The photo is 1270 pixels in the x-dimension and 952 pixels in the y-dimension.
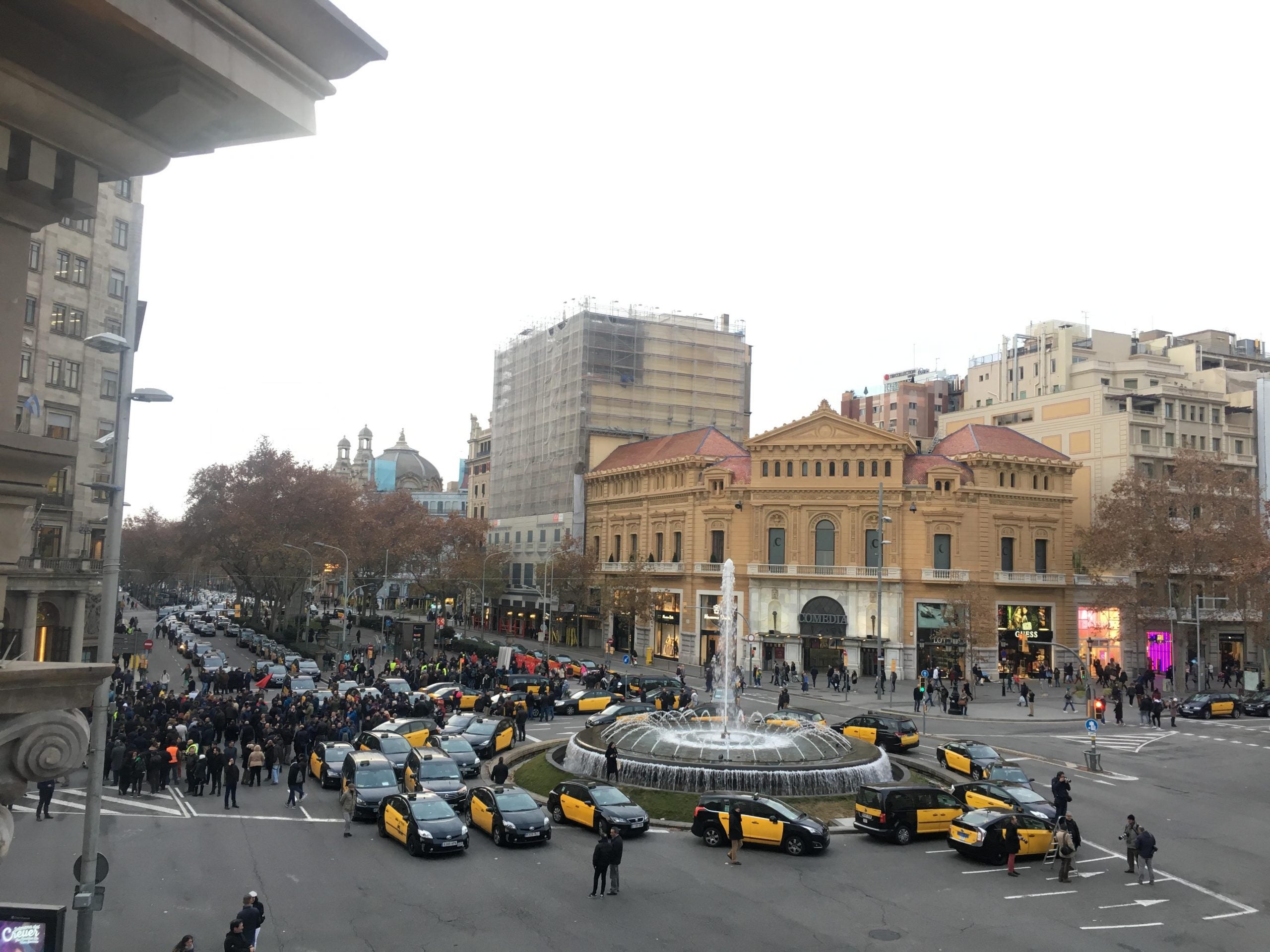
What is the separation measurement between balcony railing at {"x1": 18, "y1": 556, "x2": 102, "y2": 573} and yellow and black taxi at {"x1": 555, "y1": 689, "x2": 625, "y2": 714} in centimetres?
2024

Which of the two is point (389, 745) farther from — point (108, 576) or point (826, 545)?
point (826, 545)

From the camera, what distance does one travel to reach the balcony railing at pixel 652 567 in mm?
72375

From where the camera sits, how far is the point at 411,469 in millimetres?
174125

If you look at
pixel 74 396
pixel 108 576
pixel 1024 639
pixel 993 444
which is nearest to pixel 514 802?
pixel 108 576

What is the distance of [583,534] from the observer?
84750 mm

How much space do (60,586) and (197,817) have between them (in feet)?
79.2

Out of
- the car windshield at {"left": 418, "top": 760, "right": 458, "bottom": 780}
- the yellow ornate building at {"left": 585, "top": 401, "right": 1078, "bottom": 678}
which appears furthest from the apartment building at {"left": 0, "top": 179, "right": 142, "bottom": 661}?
the yellow ornate building at {"left": 585, "top": 401, "right": 1078, "bottom": 678}

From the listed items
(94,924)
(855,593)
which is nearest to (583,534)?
(855,593)

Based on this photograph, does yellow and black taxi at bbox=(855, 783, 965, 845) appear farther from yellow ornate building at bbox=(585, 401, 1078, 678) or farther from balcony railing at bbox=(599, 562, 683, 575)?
balcony railing at bbox=(599, 562, 683, 575)

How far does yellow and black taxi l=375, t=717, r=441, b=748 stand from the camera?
3084 cm

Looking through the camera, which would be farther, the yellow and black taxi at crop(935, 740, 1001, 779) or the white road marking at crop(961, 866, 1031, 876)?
the yellow and black taxi at crop(935, 740, 1001, 779)

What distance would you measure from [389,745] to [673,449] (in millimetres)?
51477

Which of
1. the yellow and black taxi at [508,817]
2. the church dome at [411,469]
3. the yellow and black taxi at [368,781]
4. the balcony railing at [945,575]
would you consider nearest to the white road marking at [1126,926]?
the yellow and black taxi at [508,817]

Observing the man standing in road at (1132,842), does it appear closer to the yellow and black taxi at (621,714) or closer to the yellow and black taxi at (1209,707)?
the yellow and black taxi at (621,714)
